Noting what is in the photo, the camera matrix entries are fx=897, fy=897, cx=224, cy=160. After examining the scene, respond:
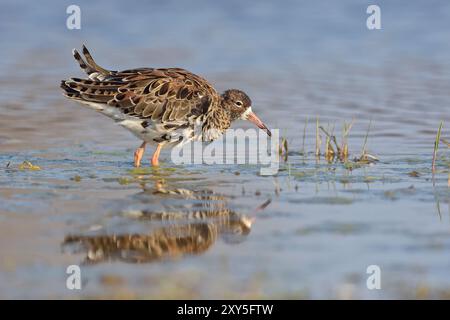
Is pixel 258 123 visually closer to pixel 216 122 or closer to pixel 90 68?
pixel 216 122

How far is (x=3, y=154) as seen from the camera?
39.8 feet

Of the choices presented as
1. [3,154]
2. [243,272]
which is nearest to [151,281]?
[243,272]

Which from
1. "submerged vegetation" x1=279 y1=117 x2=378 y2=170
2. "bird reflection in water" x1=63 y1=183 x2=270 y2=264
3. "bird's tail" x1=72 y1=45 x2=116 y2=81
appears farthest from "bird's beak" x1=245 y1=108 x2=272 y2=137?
"bird reflection in water" x1=63 y1=183 x2=270 y2=264

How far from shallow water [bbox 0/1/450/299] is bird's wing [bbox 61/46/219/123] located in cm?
75

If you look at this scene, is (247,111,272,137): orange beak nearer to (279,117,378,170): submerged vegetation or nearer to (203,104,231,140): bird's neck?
(203,104,231,140): bird's neck

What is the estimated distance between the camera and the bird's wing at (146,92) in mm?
11633

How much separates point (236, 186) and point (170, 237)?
2.37 meters

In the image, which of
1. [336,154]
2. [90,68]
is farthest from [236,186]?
[90,68]

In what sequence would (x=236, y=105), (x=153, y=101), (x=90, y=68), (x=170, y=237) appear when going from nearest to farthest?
(x=170, y=237)
(x=153, y=101)
(x=90, y=68)
(x=236, y=105)

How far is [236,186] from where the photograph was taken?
33.5 feet

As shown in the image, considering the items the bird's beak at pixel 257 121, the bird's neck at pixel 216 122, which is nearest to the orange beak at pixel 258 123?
the bird's beak at pixel 257 121

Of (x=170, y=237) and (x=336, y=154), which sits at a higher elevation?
(x=336, y=154)

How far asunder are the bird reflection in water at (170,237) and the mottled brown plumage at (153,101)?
278cm
